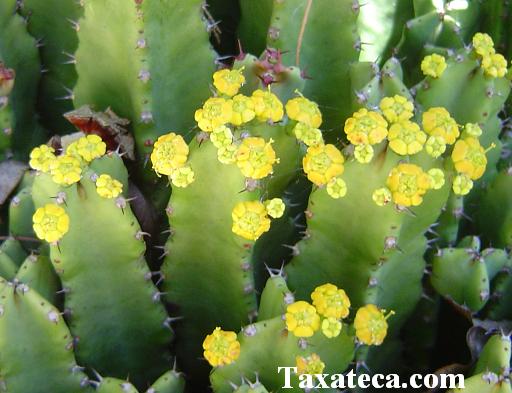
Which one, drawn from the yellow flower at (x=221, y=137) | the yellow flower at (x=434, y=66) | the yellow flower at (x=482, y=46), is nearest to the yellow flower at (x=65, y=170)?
the yellow flower at (x=221, y=137)

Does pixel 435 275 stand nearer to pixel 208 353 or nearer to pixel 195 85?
pixel 208 353

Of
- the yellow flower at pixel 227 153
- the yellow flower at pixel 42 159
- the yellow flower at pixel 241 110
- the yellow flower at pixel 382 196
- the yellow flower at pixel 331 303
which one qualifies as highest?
the yellow flower at pixel 241 110

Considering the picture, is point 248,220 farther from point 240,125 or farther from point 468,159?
point 468,159

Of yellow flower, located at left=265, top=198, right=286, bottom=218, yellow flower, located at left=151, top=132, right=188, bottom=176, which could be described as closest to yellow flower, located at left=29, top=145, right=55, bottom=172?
yellow flower, located at left=151, top=132, right=188, bottom=176

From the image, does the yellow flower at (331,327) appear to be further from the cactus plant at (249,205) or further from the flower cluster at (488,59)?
the flower cluster at (488,59)

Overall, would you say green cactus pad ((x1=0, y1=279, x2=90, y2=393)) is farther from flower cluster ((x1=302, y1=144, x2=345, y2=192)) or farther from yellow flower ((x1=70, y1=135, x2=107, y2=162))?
flower cluster ((x1=302, y1=144, x2=345, y2=192))

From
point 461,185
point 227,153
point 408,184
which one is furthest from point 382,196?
point 227,153
